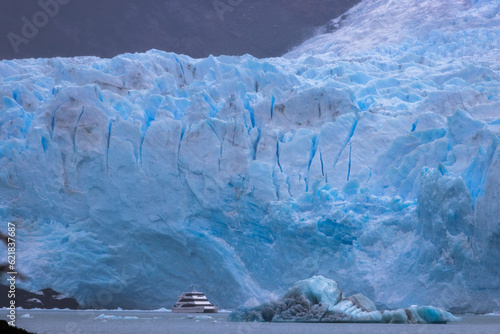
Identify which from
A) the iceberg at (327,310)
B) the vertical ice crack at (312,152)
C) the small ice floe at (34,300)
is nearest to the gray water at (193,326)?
the iceberg at (327,310)

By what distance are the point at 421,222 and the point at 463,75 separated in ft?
19.3

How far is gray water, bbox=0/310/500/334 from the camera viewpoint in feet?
36.0

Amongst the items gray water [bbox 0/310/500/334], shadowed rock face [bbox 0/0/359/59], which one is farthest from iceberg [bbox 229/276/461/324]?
shadowed rock face [bbox 0/0/359/59]

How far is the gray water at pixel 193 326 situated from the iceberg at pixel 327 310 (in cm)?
15

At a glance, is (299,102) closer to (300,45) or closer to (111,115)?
(111,115)

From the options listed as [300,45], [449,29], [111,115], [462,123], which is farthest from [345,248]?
[300,45]

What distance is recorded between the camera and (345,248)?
14.0 m

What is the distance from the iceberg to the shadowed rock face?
1558cm

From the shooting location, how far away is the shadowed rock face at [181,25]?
2631 centimetres

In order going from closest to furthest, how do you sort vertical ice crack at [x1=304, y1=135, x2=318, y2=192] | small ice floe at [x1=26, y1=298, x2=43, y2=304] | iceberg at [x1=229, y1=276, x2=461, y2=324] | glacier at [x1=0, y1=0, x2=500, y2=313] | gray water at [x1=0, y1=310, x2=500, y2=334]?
gray water at [x1=0, y1=310, x2=500, y2=334], iceberg at [x1=229, y1=276, x2=461, y2=324], glacier at [x1=0, y1=0, x2=500, y2=313], small ice floe at [x1=26, y1=298, x2=43, y2=304], vertical ice crack at [x1=304, y1=135, x2=318, y2=192]

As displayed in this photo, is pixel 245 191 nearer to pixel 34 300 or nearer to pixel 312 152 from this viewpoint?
pixel 312 152

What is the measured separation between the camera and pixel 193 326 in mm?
12195

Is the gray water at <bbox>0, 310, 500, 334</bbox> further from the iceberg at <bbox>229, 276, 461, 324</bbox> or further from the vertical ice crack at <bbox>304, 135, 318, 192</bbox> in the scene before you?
the vertical ice crack at <bbox>304, 135, 318, 192</bbox>

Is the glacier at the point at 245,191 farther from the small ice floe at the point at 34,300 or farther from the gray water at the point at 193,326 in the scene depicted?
the gray water at the point at 193,326
